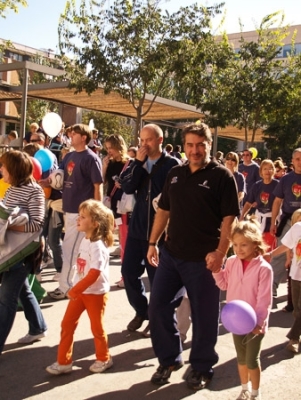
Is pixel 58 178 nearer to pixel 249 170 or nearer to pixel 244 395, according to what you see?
pixel 244 395

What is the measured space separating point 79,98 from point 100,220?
12.8 meters

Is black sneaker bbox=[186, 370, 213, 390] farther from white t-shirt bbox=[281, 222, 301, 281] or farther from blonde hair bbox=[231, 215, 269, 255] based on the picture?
white t-shirt bbox=[281, 222, 301, 281]

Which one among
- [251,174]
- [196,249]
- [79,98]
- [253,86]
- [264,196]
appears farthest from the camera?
[253,86]

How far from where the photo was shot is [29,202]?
467 cm

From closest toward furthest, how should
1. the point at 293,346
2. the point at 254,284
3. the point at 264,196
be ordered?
the point at 254,284, the point at 293,346, the point at 264,196

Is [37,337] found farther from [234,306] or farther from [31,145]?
[31,145]

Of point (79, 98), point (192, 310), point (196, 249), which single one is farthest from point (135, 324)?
point (79, 98)

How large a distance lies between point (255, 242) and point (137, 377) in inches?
61.2

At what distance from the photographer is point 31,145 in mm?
7508

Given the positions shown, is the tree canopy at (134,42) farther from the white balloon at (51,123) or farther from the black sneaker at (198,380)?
the black sneaker at (198,380)

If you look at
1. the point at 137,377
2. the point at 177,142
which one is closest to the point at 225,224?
the point at 137,377

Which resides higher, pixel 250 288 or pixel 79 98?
pixel 79 98

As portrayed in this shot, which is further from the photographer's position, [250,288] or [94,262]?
[94,262]

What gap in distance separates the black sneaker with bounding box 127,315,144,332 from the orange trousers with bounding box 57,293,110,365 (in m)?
1.11
